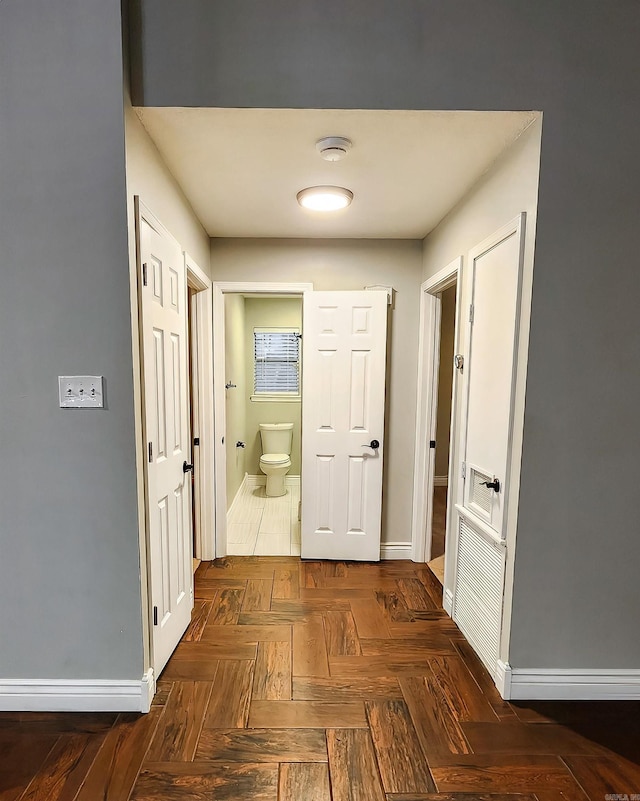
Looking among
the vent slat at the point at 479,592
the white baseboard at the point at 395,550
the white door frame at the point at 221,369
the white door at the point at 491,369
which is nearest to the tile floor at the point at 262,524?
the white door frame at the point at 221,369

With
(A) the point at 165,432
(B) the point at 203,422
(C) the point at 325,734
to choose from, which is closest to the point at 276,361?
(B) the point at 203,422

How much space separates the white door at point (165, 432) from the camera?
1.68 metres

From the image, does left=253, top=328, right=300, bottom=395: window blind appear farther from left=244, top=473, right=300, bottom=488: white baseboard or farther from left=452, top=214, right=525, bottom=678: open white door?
left=452, top=214, right=525, bottom=678: open white door

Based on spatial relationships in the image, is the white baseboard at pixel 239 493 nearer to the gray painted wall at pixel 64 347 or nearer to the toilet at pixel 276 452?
the toilet at pixel 276 452

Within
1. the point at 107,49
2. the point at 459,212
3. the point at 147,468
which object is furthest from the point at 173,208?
the point at 459,212

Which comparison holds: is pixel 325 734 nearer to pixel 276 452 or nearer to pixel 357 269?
pixel 357 269

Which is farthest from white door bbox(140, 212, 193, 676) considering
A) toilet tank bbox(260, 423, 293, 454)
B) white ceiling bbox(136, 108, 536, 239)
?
toilet tank bbox(260, 423, 293, 454)

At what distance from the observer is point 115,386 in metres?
1.54

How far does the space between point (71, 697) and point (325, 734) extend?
103 centimetres

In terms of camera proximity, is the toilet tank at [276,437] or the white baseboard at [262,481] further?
the white baseboard at [262,481]

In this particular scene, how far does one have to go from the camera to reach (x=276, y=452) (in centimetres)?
457

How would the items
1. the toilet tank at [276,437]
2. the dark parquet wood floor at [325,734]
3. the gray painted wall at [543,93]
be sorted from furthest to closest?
1. the toilet tank at [276,437]
2. the gray painted wall at [543,93]
3. the dark parquet wood floor at [325,734]

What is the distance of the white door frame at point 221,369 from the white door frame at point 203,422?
0.12ft

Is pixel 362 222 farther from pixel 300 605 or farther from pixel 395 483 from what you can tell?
pixel 300 605
